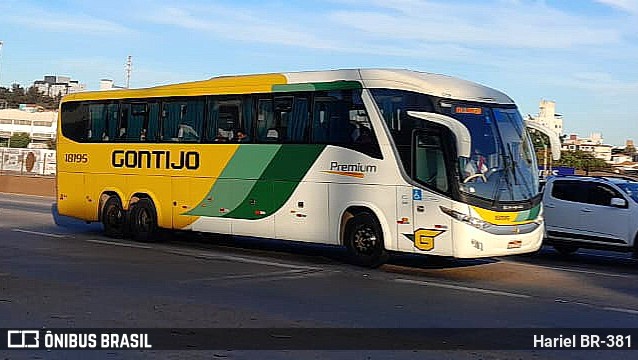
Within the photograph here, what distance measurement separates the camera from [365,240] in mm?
A: 15227

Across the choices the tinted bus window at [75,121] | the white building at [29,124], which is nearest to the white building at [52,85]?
the white building at [29,124]

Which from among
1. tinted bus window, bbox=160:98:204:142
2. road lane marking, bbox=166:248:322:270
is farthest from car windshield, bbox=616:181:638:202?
tinted bus window, bbox=160:98:204:142

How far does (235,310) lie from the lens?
34.8 feet

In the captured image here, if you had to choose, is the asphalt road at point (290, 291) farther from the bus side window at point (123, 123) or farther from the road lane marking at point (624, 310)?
the bus side window at point (123, 123)

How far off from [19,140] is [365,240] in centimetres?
8263

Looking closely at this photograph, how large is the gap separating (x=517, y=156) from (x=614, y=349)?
622cm

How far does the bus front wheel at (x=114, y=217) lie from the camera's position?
1967 centimetres

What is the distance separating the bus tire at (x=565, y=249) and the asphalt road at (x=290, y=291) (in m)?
0.20

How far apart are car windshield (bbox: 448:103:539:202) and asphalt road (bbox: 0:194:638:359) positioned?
1434mm

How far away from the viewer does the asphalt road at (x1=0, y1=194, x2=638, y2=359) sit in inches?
386

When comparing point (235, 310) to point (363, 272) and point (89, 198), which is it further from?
point (89, 198)

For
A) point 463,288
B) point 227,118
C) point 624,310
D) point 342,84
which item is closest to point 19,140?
point 227,118

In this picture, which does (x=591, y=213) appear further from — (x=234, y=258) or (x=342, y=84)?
(x=234, y=258)

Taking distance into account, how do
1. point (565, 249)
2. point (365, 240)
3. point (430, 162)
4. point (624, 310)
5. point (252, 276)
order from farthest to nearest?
point (565, 249), point (365, 240), point (430, 162), point (252, 276), point (624, 310)
